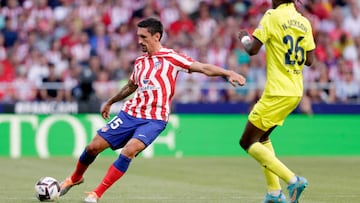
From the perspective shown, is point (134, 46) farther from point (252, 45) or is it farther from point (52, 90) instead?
point (252, 45)

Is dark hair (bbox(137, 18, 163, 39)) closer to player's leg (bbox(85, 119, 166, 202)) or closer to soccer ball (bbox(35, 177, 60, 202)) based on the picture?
player's leg (bbox(85, 119, 166, 202))

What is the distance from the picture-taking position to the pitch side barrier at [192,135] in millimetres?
22141

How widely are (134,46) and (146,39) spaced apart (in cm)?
1338

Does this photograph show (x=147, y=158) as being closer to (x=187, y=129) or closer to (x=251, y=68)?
(x=187, y=129)

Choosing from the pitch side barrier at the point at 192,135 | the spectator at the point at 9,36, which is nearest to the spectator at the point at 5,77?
the pitch side barrier at the point at 192,135

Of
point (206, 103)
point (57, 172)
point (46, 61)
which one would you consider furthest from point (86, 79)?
point (57, 172)

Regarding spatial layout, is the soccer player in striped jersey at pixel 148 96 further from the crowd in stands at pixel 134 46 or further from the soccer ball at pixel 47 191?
the crowd in stands at pixel 134 46

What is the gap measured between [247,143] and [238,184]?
429cm

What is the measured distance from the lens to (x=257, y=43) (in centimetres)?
1038

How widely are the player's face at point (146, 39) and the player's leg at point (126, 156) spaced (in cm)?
97

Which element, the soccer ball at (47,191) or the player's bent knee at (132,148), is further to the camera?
the soccer ball at (47,191)

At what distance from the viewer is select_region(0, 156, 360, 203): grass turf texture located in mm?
12312

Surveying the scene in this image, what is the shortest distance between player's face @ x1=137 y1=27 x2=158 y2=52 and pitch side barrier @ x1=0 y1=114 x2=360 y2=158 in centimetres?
1081

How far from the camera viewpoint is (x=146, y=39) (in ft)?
37.9
